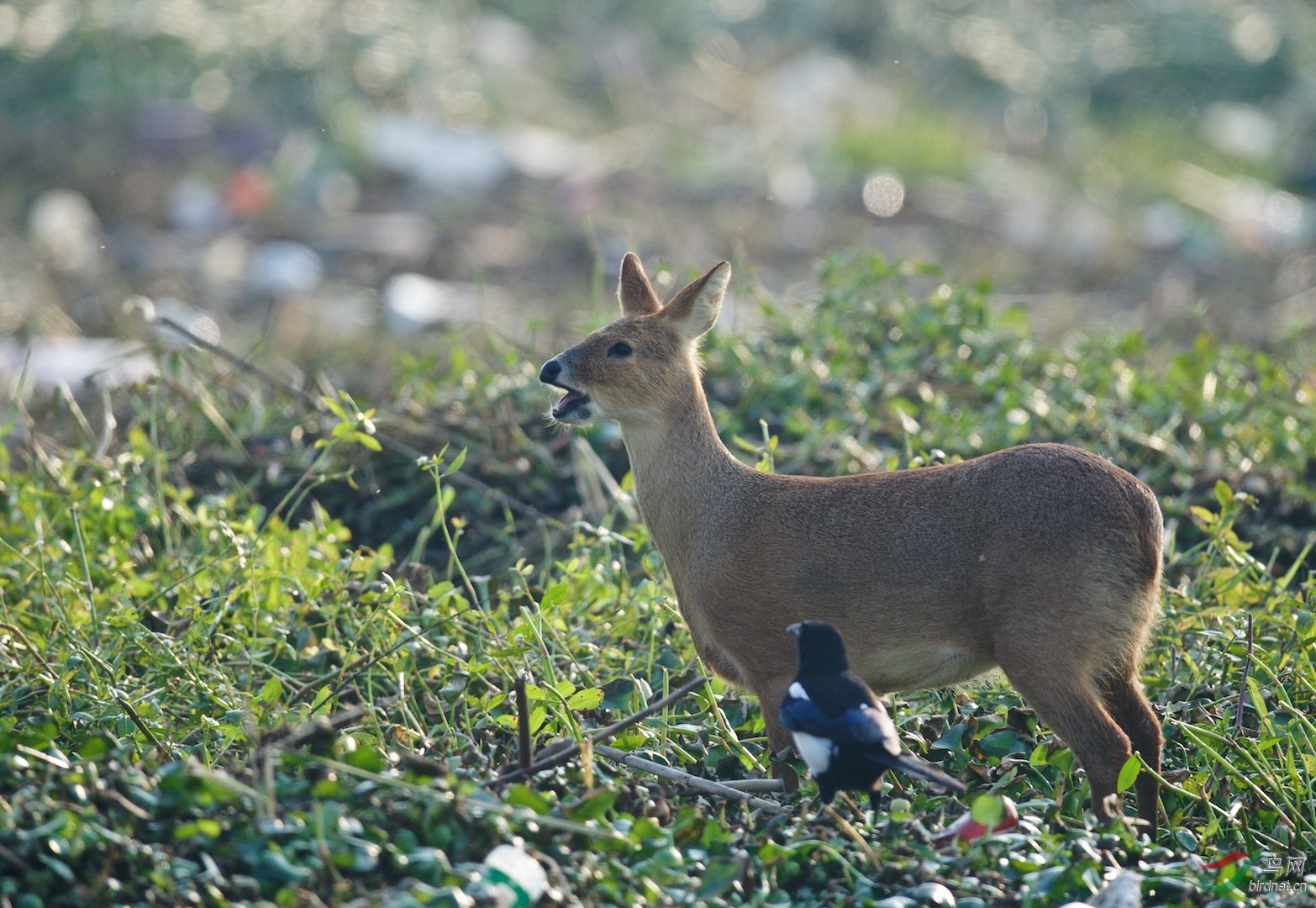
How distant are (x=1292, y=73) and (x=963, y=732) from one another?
36.9ft

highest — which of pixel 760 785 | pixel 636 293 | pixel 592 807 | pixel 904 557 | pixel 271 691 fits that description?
pixel 636 293

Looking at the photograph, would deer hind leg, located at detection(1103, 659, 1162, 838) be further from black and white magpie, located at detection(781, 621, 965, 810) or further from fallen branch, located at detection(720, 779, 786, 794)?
fallen branch, located at detection(720, 779, 786, 794)

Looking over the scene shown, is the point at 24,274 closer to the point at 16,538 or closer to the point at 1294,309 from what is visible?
the point at 16,538

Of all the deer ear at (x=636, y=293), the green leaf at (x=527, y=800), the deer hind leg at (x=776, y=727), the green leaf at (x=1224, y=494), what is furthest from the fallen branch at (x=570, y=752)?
the green leaf at (x=1224, y=494)

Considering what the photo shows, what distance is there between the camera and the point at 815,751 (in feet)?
10.4

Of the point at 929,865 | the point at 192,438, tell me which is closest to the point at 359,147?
the point at 192,438

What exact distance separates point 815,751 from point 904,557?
24.9 inches

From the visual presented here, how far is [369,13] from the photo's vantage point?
41.6ft

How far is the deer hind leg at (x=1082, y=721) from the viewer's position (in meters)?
3.43

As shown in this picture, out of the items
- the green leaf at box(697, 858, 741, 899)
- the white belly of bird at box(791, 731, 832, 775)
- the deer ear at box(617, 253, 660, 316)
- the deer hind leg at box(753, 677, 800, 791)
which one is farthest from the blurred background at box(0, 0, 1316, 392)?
the green leaf at box(697, 858, 741, 899)

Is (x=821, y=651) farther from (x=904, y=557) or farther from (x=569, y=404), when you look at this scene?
(x=569, y=404)

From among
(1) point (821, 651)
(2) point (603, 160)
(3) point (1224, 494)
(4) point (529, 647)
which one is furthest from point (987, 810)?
(2) point (603, 160)

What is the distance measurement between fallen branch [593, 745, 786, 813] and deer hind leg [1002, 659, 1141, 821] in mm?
676

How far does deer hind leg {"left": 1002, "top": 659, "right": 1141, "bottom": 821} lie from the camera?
3.43 m
